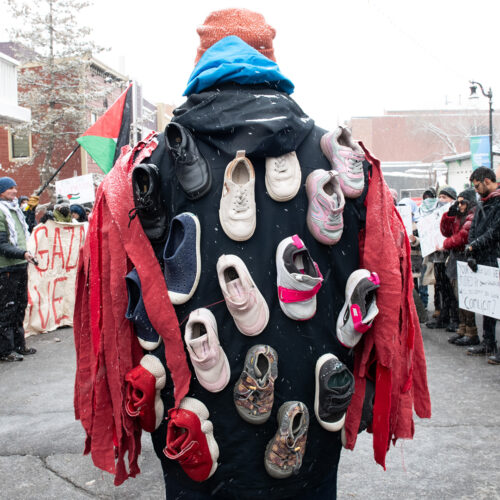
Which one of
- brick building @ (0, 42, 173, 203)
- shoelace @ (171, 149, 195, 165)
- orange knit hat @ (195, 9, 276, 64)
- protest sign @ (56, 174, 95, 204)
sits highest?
brick building @ (0, 42, 173, 203)

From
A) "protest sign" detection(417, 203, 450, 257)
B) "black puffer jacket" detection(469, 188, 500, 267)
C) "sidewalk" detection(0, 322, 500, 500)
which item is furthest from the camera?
"protest sign" detection(417, 203, 450, 257)

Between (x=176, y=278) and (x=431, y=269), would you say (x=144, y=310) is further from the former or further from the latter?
(x=431, y=269)

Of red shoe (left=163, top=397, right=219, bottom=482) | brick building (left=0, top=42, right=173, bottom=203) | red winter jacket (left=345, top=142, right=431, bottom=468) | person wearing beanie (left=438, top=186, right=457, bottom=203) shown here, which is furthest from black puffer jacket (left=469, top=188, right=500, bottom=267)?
brick building (left=0, top=42, right=173, bottom=203)

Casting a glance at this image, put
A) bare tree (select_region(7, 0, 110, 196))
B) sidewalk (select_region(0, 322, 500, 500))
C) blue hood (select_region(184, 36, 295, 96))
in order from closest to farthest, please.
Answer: blue hood (select_region(184, 36, 295, 96)), sidewalk (select_region(0, 322, 500, 500)), bare tree (select_region(7, 0, 110, 196))

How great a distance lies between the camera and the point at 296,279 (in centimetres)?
149

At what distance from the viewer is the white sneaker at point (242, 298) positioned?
1.51 meters

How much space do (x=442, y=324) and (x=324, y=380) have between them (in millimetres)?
6788

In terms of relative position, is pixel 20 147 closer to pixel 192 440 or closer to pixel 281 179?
pixel 281 179

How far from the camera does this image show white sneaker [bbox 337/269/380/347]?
1.58 meters

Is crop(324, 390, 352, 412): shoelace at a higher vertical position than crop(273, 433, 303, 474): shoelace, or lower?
higher

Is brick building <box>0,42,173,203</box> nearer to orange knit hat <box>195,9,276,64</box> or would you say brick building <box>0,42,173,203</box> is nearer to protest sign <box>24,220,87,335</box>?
protest sign <box>24,220,87,335</box>

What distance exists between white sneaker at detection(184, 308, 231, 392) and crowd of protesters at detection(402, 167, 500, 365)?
4.99 meters

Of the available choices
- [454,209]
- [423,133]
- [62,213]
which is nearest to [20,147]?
[62,213]

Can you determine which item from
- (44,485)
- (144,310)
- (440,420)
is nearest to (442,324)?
(440,420)
